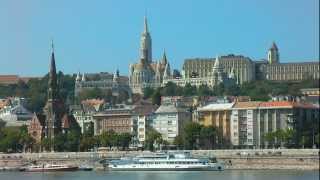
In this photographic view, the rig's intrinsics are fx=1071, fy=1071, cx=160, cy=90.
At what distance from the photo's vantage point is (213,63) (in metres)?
110

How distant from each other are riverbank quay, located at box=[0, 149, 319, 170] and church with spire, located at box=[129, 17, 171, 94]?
54.6 metres

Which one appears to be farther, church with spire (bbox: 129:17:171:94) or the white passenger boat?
church with spire (bbox: 129:17:171:94)

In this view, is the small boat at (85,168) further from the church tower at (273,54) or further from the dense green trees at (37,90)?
the church tower at (273,54)

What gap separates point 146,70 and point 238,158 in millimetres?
66776

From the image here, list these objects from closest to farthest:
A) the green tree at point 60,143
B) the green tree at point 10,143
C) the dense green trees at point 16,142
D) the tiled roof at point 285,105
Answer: the green tree at point 60,143
the tiled roof at point 285,105
the green tree at point 10,143
the dense green trees at point 16,142

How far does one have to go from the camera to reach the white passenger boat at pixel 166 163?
45625 mm

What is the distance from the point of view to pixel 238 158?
4684 centimetres

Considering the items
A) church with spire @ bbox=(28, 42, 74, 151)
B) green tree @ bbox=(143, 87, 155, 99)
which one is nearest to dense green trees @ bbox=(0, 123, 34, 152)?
church with spire @ bbox=(28, 42, 74, 151)

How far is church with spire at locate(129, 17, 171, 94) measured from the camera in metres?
112

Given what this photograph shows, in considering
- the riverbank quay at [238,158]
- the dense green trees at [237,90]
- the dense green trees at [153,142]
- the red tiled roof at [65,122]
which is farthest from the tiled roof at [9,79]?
the riverbank quay at [238,158]

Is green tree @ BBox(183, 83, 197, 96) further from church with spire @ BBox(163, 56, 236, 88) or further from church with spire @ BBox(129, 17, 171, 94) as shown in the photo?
church with spire @ BBox(129, 17, 171, 94)

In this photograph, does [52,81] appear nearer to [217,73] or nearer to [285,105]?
[285,105]

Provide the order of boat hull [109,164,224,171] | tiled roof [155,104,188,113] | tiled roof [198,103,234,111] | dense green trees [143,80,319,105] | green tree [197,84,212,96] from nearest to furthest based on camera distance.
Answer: boat hull [109,164,224,171] → tiled roof [198,103,234,111] → tiled roof [155,104,188,113] → dense green trees [143,80,319,105] → green tree [197,84,212,96]

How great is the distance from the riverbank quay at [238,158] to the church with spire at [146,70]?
2150 inches
